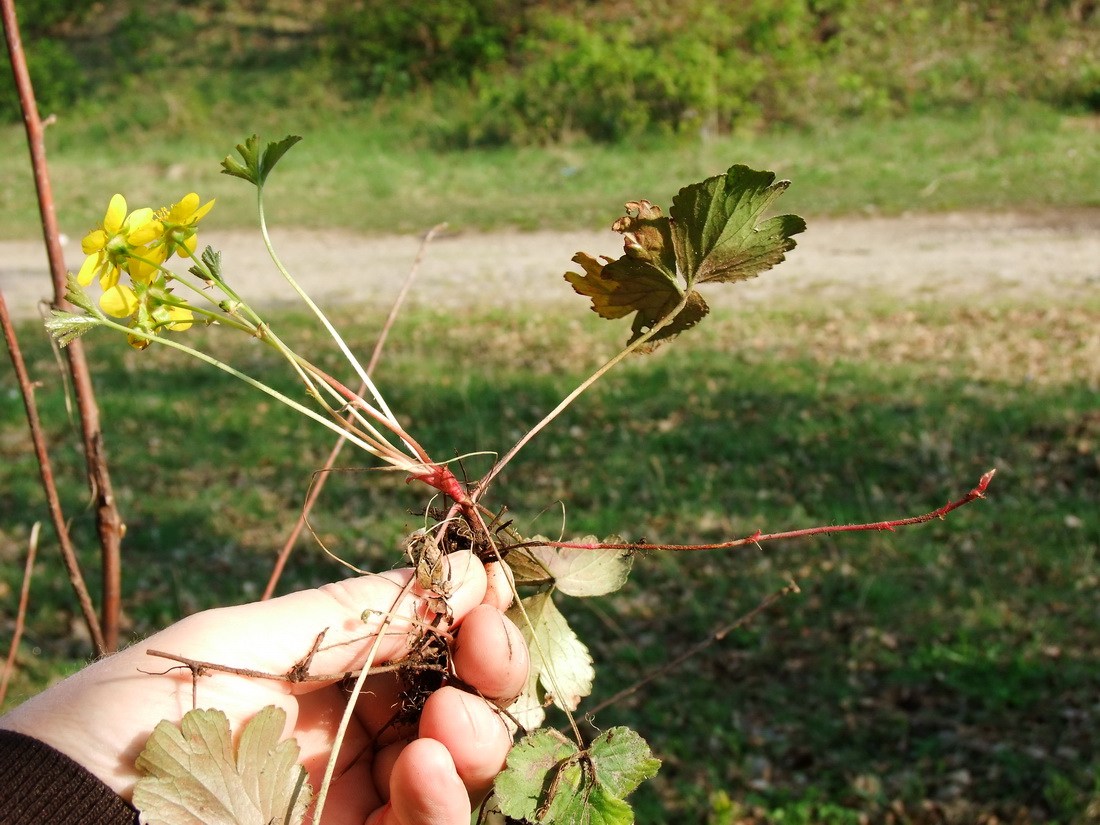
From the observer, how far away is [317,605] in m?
1.30

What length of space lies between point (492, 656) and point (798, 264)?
7556 millimetres

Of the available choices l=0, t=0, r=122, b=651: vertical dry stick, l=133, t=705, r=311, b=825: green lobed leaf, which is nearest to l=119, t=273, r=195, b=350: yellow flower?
l=0, t=0, r=122, b=651: vertical dry stick

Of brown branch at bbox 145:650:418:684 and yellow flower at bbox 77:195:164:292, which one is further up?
yellow flower at bbox 77:195:164:292

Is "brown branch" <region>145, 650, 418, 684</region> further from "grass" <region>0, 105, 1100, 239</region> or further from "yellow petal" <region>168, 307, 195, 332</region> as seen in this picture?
"grass" <region>0, 105, 1100, 239</region>

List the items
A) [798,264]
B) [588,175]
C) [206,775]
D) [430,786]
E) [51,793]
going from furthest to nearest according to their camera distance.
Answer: [588,175]
[798,264]
[430,786]
[51,793]
[206,775]

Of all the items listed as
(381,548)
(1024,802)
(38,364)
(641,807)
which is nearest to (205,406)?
(38,364)

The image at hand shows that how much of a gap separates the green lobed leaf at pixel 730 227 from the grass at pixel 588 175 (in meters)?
8.24

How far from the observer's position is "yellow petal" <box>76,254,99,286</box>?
1.04 m

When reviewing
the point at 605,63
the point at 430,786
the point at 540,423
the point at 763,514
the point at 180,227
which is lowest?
the point at 763,514

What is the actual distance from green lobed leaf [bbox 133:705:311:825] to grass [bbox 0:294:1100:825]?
1.37 meters

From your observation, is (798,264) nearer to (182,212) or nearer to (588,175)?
(588,175)

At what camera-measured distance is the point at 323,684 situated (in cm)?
129

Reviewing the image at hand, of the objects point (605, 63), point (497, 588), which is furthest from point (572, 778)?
point (605, 63)

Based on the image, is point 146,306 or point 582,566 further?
point 582,566
